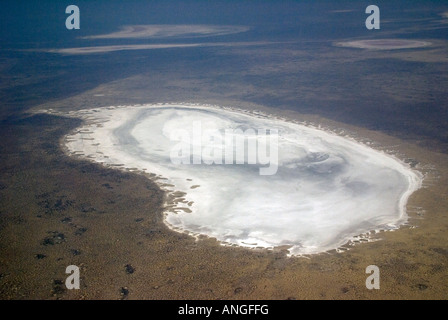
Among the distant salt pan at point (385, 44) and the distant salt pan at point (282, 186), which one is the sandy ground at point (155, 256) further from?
the distant salt pan at point (385, 44)

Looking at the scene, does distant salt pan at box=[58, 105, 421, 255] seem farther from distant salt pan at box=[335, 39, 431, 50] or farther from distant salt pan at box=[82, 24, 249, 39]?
distant salt pan at box=[82, 24, 249, 39]

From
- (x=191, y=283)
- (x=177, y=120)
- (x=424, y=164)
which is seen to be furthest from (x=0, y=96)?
Answer: (x=424, y=164)

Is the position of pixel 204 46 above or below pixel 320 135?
above

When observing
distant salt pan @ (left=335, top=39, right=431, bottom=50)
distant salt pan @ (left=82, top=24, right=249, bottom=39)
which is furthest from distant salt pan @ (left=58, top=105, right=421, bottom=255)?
distant salt pan @ (left=82, top=24, right=249, bottom=39)

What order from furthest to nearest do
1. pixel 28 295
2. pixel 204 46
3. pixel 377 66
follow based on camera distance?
1. pixel 204 46
2. pixel 377 66
3. pixel 28 295

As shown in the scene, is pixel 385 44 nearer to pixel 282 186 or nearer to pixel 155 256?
pixel 282 186

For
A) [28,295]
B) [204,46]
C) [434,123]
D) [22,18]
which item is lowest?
[28,295]

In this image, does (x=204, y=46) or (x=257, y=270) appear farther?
(x=204, y=46)

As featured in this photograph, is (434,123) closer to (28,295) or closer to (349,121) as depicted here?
(349,121)

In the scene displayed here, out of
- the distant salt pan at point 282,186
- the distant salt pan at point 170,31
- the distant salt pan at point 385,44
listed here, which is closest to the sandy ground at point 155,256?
the distant salt pan at point 282,186
